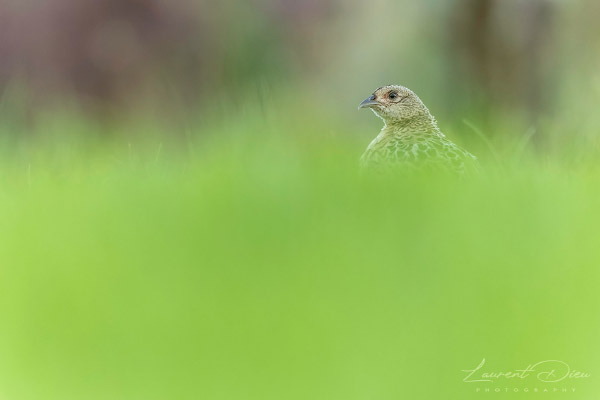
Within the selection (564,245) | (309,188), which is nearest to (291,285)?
(309,188)

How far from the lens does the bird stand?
418 millimetres

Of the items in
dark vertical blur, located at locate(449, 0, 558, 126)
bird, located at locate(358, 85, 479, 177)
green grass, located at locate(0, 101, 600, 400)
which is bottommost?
green grass, located at locate(0, 101, 600, 400)

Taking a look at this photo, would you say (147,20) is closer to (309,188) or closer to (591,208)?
(309,188)

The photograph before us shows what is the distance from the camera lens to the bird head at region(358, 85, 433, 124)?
1.46 feet

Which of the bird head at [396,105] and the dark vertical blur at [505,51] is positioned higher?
the dark vertical blur at [505,51]

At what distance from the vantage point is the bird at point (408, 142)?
42cm

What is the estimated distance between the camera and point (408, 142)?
444mm

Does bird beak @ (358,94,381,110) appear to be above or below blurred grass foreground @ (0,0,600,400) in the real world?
above

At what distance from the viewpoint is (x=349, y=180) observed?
1.29ft

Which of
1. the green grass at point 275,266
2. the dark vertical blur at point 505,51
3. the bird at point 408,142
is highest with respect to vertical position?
the dark vertical blur at point 505,51

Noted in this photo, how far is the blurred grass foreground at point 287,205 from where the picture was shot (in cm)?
40

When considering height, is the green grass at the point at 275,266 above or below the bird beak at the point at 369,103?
below

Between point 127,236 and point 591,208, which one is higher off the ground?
point 591,208

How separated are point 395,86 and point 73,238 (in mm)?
209
